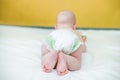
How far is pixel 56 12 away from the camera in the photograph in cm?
156

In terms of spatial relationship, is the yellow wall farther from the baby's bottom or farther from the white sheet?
the baby's bottom

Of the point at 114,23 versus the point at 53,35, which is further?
the point at 114,23

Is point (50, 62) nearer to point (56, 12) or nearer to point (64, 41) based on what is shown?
point (64, 41)

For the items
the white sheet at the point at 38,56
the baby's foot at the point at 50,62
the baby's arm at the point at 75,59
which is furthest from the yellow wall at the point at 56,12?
the baby's foot at the point at 50,62

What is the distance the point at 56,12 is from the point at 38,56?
16.1 inches

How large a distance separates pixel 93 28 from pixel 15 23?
1.48 ft

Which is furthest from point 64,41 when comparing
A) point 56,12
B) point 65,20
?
point 56,12

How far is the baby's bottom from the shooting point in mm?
1077

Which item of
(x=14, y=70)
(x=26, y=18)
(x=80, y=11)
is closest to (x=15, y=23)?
(x=26, y=18)

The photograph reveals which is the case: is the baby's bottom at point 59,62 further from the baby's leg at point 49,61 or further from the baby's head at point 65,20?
the baby's head at point 65,20

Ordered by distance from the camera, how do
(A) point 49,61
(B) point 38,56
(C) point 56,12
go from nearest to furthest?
(A) point 49,61 → (B) point 38,56 → (C) point 56,12

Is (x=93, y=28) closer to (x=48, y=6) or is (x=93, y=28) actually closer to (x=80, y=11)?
(x=80, y=11)

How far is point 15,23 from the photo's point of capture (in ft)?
5.23

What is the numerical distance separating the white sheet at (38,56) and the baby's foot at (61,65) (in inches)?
0.7
